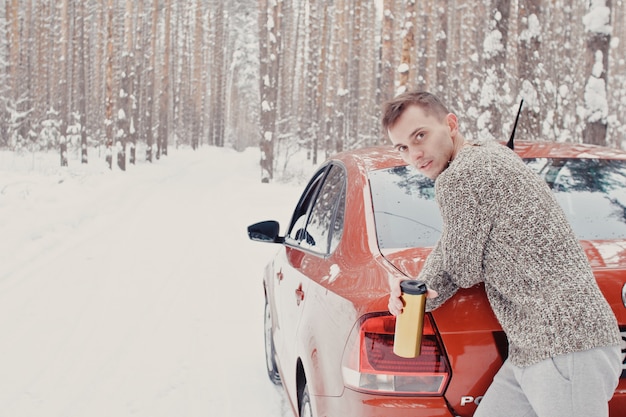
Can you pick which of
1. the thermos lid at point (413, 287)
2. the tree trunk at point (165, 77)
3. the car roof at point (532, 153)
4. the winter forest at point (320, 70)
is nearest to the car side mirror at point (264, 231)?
the car roof at point (532, 153)

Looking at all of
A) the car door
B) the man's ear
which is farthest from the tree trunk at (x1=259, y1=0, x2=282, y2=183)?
the man's ear

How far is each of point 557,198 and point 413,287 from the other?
4.46 ft

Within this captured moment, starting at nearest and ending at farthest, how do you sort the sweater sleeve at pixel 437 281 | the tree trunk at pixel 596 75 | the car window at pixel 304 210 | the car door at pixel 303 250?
the sweater sleeve at pixel 437 281 → the car door at pixel 303 250 → the car window at pixel 304 210 → the tree trunk at pixel 596 75

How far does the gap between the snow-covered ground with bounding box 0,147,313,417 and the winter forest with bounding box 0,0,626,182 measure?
278cm

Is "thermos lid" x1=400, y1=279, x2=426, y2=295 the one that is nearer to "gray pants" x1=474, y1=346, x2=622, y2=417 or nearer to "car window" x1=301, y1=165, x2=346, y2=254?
"gray pants" x1=474, y1=346, x2=622, y2=417

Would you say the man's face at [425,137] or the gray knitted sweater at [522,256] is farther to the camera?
the man's face at [425,137]

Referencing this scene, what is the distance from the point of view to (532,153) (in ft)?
10.1

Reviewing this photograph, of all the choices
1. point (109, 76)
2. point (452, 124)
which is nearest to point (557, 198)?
point (452, 124)

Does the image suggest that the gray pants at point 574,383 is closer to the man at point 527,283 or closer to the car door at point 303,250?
the man at point 527,283

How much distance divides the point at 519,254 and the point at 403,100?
0.62 m

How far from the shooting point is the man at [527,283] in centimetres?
165

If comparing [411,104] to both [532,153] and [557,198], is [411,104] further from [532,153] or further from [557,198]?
[532,153]

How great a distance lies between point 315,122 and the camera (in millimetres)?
32469

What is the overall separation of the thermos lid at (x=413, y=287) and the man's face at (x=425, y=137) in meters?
0.41
